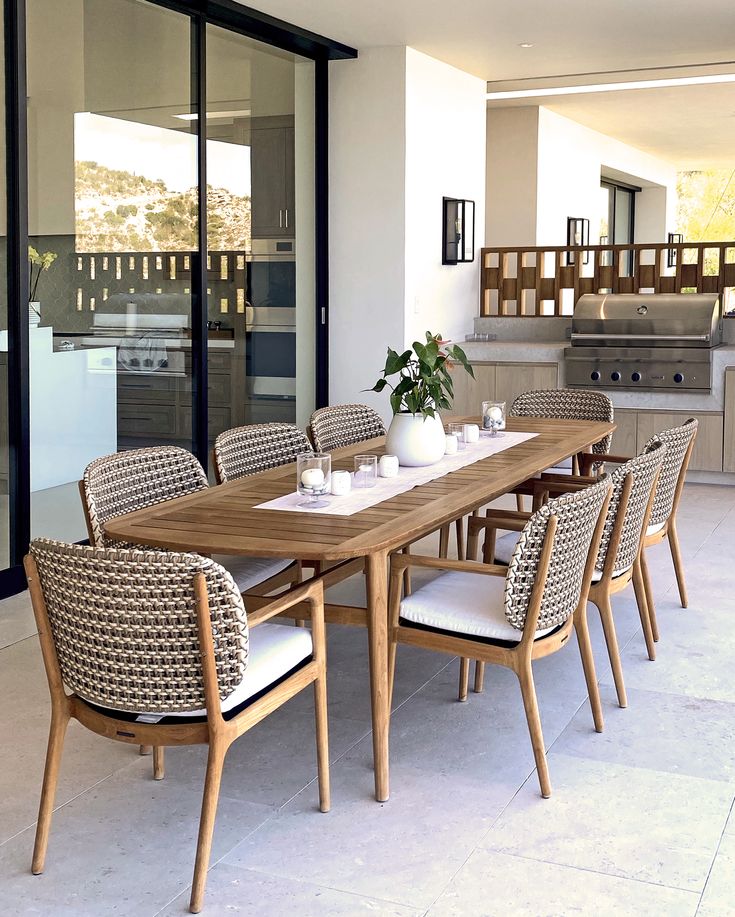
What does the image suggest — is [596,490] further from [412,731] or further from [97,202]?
[97,202]

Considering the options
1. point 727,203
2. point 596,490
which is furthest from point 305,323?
point 727,203

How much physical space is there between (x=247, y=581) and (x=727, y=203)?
18186mm

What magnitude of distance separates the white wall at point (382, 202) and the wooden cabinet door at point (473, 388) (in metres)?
0.52

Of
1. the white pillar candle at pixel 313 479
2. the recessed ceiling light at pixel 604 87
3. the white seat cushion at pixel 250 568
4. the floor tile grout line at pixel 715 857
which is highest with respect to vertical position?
the recessed ceiling light at pixel 604 87

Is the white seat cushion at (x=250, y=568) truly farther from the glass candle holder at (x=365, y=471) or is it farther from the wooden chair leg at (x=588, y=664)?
the wooden chair leg at (x=588, y=664)

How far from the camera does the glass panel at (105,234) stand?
480cm

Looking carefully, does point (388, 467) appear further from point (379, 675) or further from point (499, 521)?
point (379, 675)

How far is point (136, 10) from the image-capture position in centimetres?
539

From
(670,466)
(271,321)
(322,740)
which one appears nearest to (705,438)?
(271,321)

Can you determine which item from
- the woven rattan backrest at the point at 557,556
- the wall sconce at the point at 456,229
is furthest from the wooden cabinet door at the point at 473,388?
the woven rattan backrest at the point at 557,556

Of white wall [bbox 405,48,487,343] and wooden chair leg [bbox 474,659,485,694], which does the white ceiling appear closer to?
white wall [bbox 405,48,487,343]

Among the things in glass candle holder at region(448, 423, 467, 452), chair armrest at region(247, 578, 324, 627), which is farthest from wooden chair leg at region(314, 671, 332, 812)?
glass candle holder at region(448, 423, 467, 452)

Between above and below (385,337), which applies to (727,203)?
above

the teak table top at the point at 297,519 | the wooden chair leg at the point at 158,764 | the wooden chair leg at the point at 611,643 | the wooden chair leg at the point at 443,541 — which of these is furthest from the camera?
the wooden chair leg at the point at 443,541
